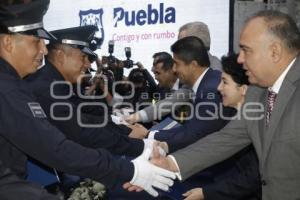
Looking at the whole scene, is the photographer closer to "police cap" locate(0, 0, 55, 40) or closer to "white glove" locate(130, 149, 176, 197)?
"white glove" locate(130, 149, 176, 197)

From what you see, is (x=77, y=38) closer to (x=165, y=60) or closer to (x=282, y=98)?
(x=282, y=98)

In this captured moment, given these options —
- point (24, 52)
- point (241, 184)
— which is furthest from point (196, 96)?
point (24, 52)

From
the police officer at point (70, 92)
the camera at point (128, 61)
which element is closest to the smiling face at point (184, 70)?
the police officer at point (70, 92)

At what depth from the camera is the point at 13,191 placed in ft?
6.39

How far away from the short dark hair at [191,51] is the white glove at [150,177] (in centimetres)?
164

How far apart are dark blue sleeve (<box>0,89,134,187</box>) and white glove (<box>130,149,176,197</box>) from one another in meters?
0.06

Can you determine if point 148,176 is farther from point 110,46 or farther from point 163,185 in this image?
point 110,46

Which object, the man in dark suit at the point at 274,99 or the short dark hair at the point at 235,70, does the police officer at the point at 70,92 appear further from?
the man in dark suit at the point at 274,99

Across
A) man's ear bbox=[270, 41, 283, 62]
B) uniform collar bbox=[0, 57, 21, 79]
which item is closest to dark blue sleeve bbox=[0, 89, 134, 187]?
uniform collar bbox=[0, 57, 21, 79]

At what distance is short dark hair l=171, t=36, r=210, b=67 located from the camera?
4.46 meters

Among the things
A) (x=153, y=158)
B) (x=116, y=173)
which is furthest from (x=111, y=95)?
(x=116, y=173)

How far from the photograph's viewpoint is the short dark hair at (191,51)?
446 cm

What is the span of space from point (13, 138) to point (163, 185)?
1139mm

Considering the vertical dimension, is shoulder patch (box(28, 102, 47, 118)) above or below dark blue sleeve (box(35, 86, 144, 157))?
above
